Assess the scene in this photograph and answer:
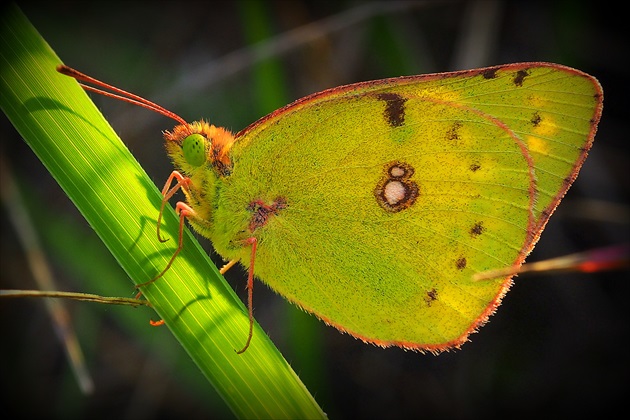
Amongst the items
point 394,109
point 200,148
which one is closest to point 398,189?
point 394,109

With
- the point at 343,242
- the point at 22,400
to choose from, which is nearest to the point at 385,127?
the point at 343,242

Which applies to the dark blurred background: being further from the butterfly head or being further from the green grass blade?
the green grass blade

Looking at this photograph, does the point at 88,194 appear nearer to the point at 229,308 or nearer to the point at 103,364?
the point at 229,308

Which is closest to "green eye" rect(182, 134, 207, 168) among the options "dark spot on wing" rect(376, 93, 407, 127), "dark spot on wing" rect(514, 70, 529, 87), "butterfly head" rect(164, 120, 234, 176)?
"butterfly head" rect(164, 120, 234, 176)

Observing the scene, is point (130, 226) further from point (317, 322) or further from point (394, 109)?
point (317, 322)

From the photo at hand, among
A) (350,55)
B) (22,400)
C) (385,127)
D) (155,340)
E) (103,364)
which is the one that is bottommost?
(22,400)

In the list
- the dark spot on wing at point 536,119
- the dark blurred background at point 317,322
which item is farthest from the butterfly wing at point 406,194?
the dark blurred background at point 317,322
